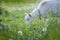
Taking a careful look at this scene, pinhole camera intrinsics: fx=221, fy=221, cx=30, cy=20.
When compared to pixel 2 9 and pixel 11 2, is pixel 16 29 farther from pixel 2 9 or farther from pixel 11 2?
pixel 11 2

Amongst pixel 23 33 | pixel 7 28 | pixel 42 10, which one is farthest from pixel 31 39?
pixel 42 10

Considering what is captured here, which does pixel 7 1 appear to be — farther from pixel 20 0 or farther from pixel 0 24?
pixel 0 24

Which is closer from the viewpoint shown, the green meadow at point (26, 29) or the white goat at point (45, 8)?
the green meadow at point (26, 29)

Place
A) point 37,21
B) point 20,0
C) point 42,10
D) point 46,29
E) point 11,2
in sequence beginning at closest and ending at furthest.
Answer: point 46,29 → point 37,21 → point 11,2 → point 20,0 → point 42,10

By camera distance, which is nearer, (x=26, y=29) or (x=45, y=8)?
(x=26, y=29)

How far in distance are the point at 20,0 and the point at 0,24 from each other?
1.00m

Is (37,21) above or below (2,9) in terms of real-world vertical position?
below

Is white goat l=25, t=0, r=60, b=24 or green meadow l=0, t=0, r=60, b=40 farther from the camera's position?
white goat l=25, t=0, r=60, b=24

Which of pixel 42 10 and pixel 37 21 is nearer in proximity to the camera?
pixel 37 21

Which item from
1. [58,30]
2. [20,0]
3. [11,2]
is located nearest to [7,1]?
[11,2]

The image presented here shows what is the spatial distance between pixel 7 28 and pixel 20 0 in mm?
975

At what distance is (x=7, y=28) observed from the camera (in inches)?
95.7

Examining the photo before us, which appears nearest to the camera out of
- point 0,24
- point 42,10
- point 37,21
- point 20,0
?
point 0,24

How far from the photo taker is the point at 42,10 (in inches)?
150
